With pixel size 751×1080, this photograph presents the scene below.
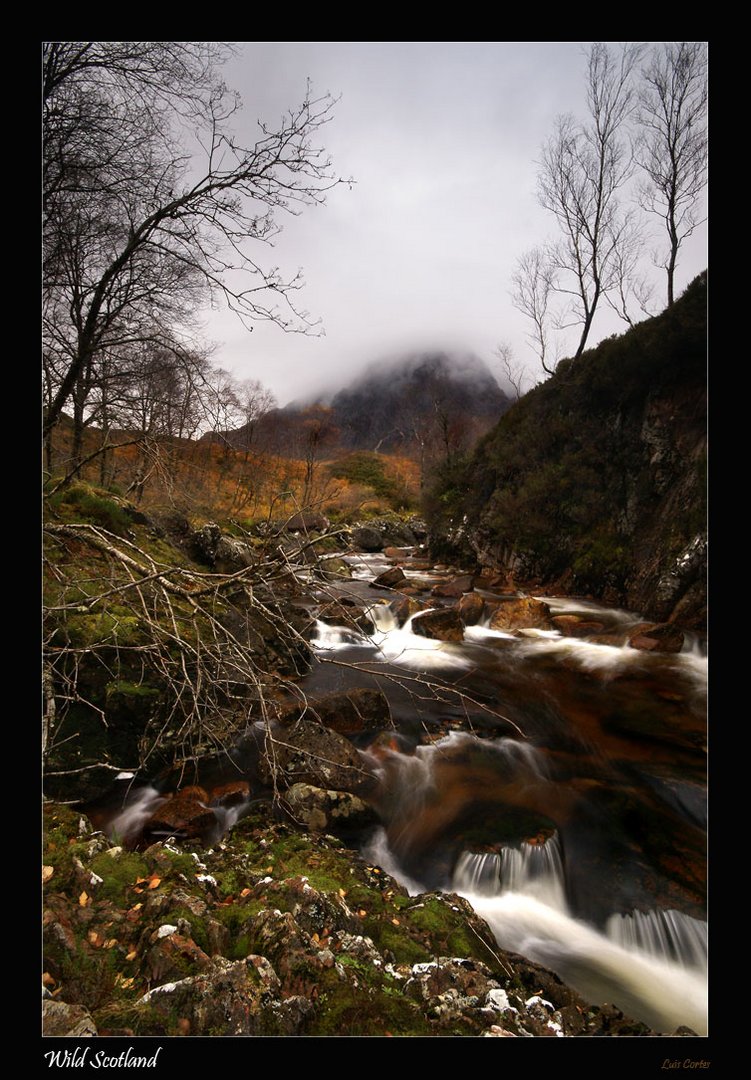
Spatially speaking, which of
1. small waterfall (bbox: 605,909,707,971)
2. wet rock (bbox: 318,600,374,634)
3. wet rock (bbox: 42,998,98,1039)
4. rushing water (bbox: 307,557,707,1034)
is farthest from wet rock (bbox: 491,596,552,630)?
wet rock (bbox: 42,998,98,1039)

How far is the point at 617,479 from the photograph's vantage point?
1257cm

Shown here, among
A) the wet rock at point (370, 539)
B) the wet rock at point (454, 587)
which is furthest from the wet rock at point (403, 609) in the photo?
the wet rock at point (370, 539)

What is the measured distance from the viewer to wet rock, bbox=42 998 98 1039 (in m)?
1.66

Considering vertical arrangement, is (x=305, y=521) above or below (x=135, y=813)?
above

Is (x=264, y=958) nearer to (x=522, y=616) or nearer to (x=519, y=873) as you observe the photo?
(x=519, y=873)

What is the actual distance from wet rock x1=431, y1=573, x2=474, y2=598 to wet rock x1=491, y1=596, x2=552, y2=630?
2.47m

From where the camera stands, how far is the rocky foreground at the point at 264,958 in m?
1.82

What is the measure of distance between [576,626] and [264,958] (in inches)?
376

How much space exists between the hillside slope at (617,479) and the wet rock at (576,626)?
1.28 metres

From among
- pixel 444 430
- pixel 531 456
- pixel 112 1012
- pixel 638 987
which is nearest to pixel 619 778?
pixel 638 987

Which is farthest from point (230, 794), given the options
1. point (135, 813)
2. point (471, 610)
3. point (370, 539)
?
point (370, 539)

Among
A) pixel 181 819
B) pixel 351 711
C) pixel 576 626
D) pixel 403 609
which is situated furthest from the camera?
pixel 403 609

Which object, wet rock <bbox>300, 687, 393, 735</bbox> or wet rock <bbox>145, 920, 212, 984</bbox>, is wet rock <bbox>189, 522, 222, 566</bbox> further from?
wet rock <bbox>145, 920, 212, 984</bbox>

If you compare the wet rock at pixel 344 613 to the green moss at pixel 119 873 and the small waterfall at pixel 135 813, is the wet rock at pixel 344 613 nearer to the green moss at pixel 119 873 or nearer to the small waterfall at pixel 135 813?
the green moss at pixel 119 873
